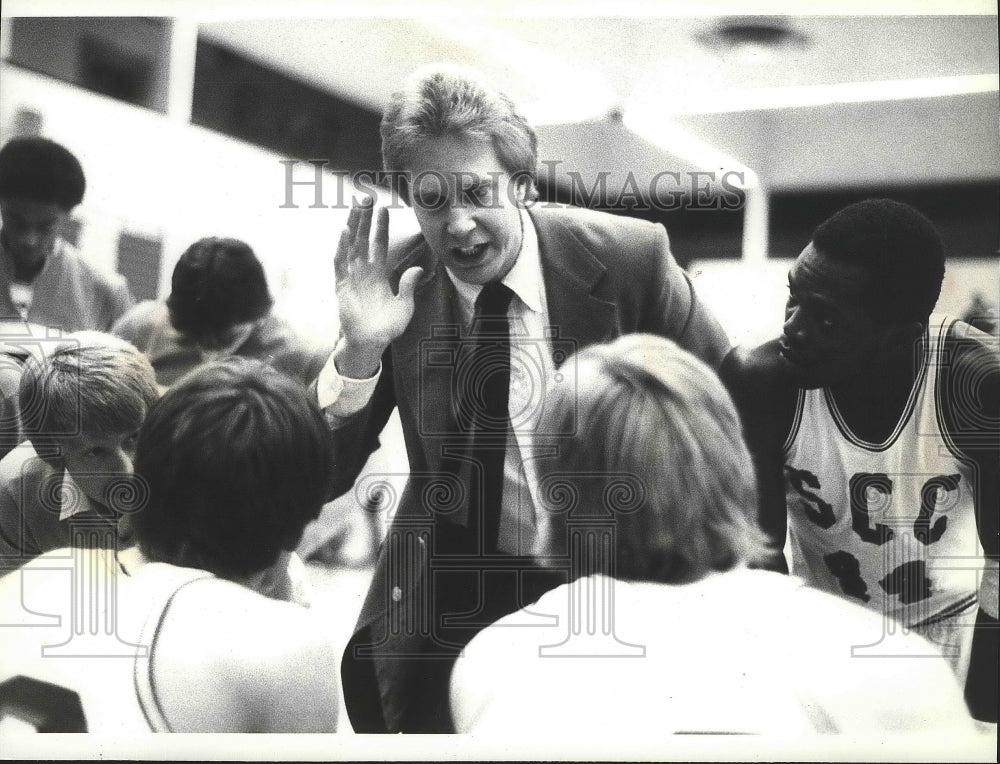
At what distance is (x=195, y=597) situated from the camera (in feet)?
10.1

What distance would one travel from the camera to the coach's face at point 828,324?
10.3 ft

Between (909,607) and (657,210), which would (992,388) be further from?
(657,210)

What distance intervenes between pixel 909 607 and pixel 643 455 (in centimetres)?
93

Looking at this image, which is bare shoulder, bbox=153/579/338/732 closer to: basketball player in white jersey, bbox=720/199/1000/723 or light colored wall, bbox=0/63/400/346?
light colored wall, bbox=0/63/400/346

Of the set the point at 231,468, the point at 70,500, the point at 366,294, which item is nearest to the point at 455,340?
the point at 366,294

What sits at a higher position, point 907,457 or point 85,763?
point 907,457

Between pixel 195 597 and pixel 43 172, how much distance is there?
1423 mm

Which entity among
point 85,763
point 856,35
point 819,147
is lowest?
point 85,763

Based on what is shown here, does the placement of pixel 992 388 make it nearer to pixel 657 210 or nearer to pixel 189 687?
pixel 657 210

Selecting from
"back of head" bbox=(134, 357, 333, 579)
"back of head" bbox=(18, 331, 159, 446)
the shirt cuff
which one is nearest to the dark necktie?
the shirt cuff

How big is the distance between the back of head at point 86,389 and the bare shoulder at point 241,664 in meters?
0.59

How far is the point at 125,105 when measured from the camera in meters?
3.25

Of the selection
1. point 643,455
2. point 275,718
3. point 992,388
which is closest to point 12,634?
point 275,718

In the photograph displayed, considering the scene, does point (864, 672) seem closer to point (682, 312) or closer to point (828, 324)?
point (828, 324)
